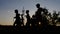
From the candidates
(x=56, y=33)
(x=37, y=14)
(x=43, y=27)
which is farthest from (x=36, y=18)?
(x=56, y=33)

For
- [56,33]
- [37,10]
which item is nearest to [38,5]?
[37,10]

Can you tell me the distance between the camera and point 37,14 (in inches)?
478

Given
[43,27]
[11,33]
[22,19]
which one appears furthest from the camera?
[22,19]

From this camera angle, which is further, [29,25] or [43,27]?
[29,25]

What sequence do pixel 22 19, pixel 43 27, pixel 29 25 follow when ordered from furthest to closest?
pixel 22 19
pixel 29 25
pixel 43 27

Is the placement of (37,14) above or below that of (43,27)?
above

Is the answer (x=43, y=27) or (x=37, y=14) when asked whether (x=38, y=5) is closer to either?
(x=37, y=14)

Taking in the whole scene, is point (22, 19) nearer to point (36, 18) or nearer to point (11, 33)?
point (36, 18)

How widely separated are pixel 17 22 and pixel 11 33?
3.32 metres

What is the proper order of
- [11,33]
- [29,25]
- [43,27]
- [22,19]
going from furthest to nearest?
1. [22,19]
2. [29,25]
3. [43,27]
4. [11,33]

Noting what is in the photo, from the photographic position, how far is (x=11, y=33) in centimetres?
884

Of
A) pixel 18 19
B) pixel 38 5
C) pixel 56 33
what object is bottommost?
pixel 56 33

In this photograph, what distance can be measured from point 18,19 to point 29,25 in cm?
102

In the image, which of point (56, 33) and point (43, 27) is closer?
point (56, 33)
